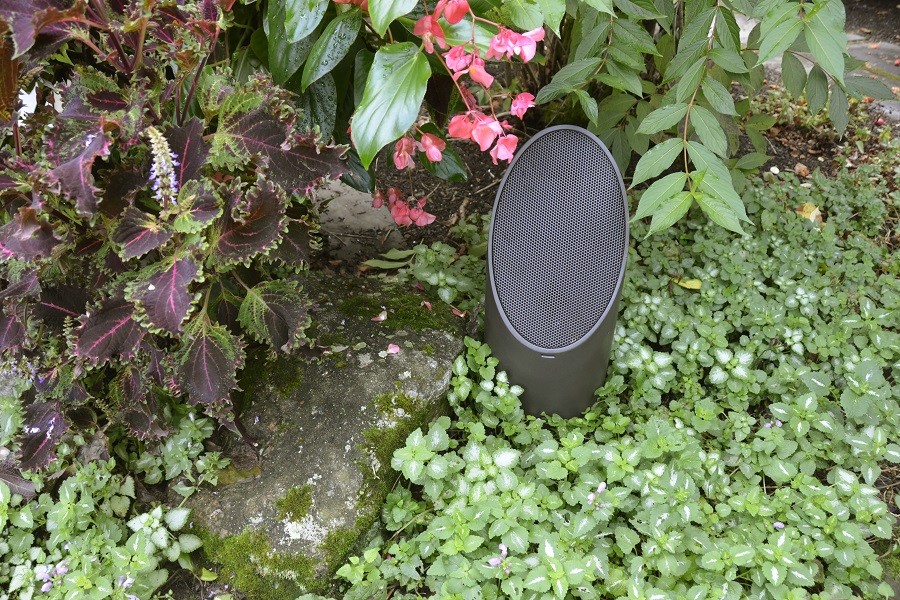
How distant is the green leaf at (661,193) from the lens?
161 cm

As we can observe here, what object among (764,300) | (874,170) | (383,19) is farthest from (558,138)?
(874,170)

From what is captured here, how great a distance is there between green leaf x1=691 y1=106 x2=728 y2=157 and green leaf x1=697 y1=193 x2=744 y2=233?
234 millimetres

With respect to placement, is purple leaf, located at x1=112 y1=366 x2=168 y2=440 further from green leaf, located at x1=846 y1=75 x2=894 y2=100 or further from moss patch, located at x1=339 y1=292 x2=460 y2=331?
green leaf, located at x1=846 y1=75 x2=894 y2=100

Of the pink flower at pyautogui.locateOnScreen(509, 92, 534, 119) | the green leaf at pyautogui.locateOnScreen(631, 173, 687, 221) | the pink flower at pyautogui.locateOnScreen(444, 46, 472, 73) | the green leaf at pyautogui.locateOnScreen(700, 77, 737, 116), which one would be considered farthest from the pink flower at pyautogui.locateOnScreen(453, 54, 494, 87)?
the green leaf at pyautogui.locateOnScreen(700, 77, 737, 116)

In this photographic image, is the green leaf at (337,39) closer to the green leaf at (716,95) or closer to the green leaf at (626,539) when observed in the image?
the green leaf at (716,95)

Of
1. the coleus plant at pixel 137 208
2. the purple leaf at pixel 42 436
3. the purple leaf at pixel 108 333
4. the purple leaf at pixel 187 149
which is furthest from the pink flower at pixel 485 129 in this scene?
the purple leaf at pixel 42 436

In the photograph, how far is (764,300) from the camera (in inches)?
92.5

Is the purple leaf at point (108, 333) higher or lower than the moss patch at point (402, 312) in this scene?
higher

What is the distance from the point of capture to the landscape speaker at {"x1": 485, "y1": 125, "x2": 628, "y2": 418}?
175cm

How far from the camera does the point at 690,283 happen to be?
2473 millimetres

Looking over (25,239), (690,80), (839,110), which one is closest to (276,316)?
(25,239)

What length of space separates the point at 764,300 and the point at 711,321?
250 mm

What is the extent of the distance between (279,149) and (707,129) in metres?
1.04

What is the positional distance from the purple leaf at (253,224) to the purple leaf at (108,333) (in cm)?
23
